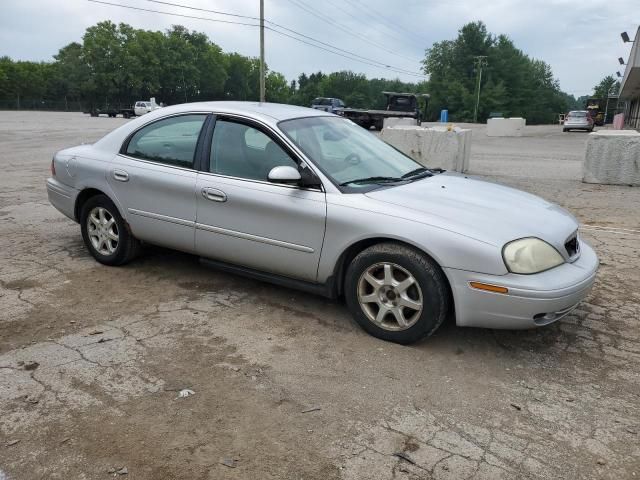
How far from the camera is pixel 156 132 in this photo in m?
4.71

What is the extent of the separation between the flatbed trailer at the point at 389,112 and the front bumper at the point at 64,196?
23.5 meters

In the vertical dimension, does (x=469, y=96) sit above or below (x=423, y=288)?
above

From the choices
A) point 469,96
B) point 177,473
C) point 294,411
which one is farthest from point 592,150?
point 469,96

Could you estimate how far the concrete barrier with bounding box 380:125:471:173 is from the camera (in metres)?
11.5

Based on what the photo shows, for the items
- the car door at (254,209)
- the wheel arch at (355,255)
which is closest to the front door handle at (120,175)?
the car door at (254,209)

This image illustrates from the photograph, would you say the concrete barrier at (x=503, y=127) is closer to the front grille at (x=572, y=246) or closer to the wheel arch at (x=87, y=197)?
the front grille at (x=572, y=246)

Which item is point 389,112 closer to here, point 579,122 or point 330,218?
point 579,122

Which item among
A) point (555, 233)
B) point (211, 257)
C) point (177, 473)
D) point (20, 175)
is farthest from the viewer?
point (20, 175)

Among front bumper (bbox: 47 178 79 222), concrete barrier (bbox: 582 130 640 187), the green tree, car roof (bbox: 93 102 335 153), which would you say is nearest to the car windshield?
car roof (bbox: 93 102 335 153)

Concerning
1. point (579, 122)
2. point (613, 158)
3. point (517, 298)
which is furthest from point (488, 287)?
point (579, 122)

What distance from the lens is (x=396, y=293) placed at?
3.52m

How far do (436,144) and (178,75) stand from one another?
9024 cm

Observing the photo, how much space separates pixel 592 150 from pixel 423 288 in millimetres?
8738

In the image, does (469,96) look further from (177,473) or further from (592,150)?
(177,473)
